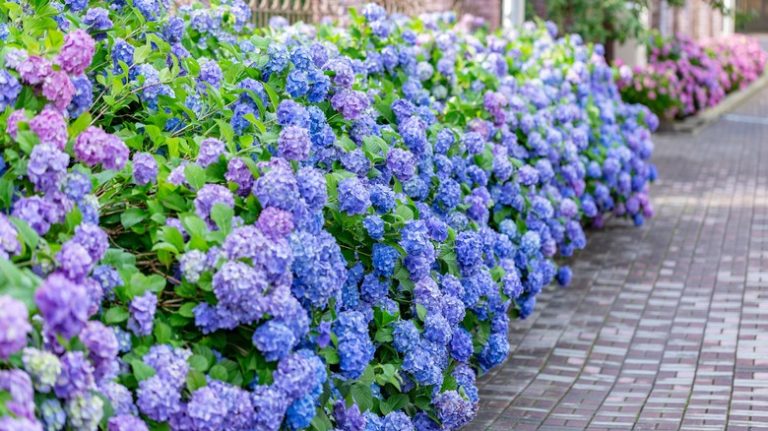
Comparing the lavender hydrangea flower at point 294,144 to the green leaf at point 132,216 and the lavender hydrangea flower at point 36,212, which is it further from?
the lavender hydrangea flower at point 36,212

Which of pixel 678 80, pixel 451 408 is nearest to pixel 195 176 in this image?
pixel 451 408

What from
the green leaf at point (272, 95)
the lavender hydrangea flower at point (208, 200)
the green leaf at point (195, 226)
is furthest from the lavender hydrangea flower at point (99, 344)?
the green leaf at point (272, 95)

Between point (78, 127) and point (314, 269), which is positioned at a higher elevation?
point (78, 127)

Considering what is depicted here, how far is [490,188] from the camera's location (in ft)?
21.0

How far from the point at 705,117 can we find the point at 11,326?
17.2 metres

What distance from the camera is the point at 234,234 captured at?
10.7 ft

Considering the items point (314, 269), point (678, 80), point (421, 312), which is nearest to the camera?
point (314, 269)

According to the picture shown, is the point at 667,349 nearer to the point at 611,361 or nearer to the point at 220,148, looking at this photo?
the point at 611,361

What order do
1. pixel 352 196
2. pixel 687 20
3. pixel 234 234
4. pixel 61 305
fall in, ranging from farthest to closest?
1. pixel 687 20
2. pixel 352 196
3. pixel 234 234
4. pixel 61 305

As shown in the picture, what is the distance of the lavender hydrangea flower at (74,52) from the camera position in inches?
136

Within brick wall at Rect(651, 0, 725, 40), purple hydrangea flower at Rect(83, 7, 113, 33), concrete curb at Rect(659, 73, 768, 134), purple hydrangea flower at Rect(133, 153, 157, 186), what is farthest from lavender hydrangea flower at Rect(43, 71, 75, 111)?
brick wall at Rect(651, 0, 725, 40)

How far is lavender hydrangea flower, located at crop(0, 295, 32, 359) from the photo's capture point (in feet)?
8.09

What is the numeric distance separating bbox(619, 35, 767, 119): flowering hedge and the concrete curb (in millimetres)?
123

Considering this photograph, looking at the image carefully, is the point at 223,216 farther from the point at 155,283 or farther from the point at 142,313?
the point at 142,313
